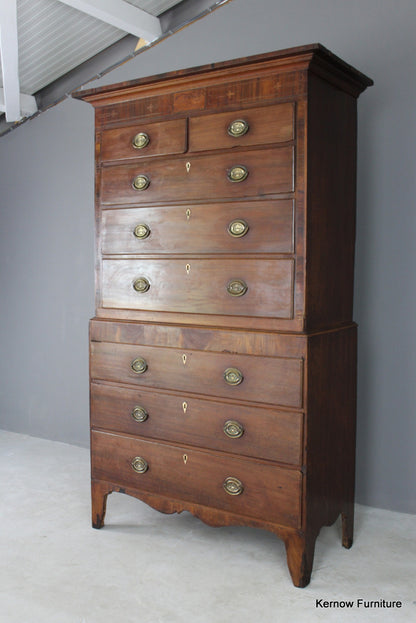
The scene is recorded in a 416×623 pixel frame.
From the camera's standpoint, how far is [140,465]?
2.40m

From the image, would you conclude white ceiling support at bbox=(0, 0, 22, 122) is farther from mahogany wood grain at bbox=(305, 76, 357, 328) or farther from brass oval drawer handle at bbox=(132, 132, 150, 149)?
mahogany wood grain at bbox=(305, 76, 357, 328)

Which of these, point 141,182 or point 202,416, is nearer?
point 202,416

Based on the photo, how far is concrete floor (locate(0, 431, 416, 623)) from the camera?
1926 millimetres

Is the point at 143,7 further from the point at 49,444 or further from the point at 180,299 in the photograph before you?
the point at 49,444

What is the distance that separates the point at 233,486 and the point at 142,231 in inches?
40.8

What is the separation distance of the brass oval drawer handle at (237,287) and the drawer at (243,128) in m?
0.49

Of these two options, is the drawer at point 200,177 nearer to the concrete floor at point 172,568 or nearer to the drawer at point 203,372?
the drawer at point 203,372

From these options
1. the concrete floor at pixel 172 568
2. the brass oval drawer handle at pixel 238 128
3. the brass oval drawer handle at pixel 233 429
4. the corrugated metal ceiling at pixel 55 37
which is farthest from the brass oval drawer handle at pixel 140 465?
the corrugated metal ceiling at pixel 55 37

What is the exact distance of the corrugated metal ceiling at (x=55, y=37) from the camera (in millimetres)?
3061

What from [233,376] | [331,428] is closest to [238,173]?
[233,376]

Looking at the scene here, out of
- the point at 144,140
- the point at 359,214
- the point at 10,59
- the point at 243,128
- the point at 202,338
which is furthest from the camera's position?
the point at 10,59

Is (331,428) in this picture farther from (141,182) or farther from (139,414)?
(141,182)

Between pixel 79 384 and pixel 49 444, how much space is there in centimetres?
43

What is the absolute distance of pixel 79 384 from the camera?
3.71 metres
